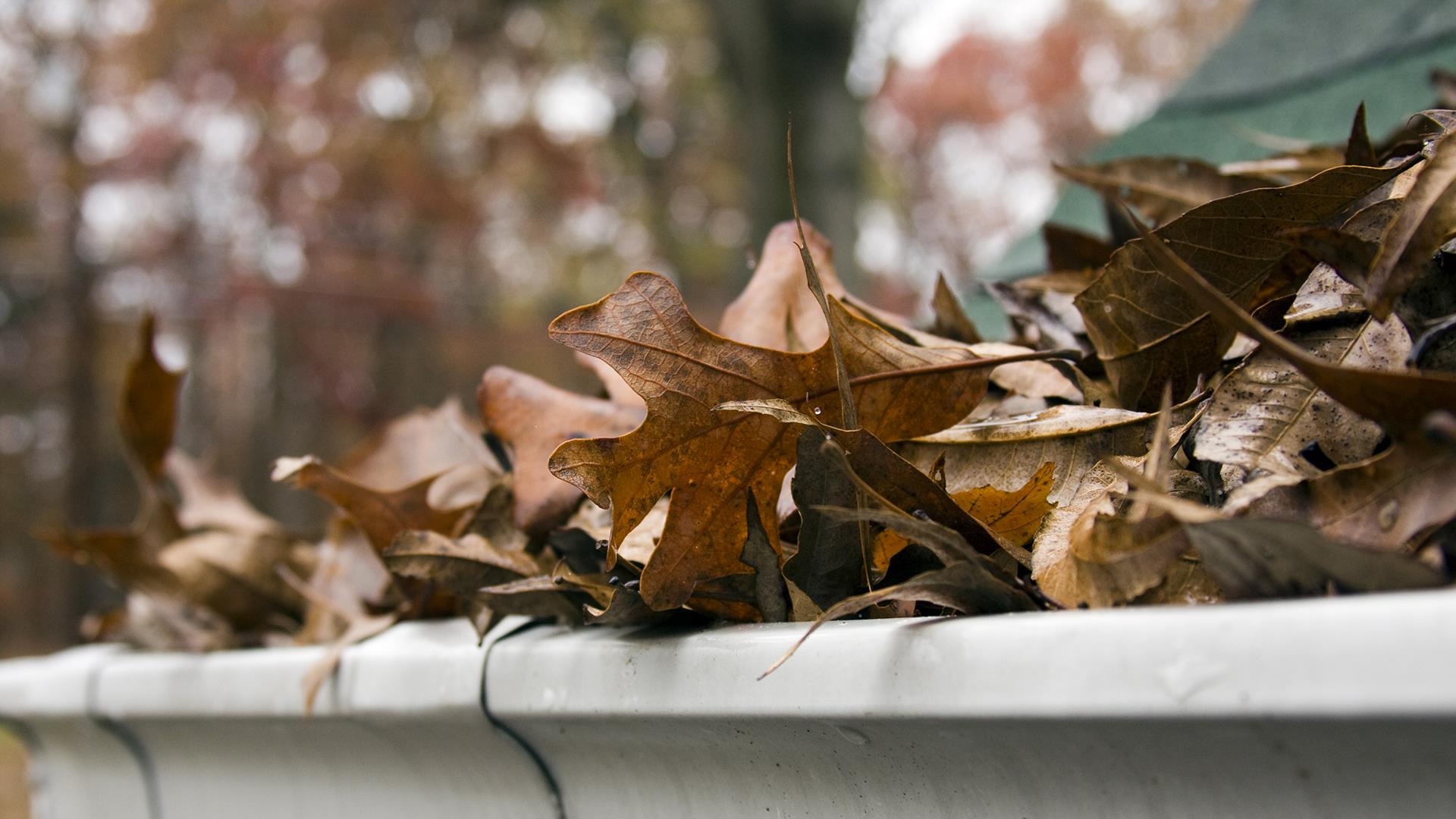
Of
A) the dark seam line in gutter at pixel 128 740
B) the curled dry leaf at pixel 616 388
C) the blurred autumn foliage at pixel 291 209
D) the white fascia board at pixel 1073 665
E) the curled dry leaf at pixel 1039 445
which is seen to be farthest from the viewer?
the blurred autumn foliage at pixel 291 209

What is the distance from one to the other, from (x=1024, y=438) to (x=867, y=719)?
0.19 m

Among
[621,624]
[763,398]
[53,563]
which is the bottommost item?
[53,563]

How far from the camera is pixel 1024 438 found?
0.53m

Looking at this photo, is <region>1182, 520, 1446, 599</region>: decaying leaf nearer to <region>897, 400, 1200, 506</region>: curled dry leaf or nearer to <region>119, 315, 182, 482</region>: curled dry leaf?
<region>897, 400, 1200, 506</region>: curled dry leaf

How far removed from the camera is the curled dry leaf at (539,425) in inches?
27.1

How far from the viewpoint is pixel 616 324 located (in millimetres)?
518

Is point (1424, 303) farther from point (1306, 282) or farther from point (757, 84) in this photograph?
point (757, 84)

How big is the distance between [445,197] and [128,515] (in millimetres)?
4089

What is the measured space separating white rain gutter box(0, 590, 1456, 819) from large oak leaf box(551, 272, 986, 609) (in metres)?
0.05

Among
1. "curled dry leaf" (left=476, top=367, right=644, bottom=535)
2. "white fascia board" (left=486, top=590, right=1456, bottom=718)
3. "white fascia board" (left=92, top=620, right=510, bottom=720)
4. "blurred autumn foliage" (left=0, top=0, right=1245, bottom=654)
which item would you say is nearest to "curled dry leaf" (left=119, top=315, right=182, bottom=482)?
"white fascia board" (left=92, top=620, right=510, bottom=720)

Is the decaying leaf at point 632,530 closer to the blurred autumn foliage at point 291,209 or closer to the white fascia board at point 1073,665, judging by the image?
the white fascia board at point 1073,665

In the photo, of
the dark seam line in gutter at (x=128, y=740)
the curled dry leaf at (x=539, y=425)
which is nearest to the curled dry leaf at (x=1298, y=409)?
the curled dry leaf at (x=539, y=425)

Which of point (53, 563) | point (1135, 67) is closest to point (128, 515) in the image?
point (53, 563)

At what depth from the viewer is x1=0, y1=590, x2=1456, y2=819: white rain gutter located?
11.2 inches
